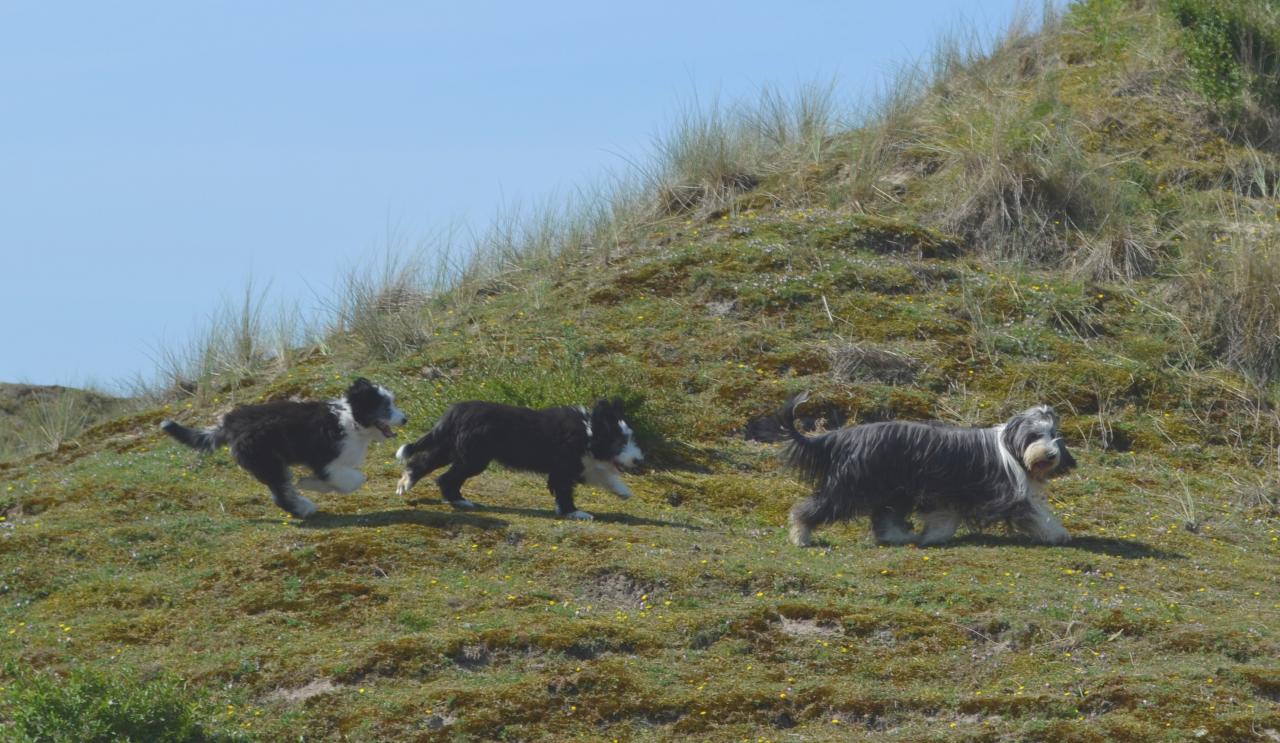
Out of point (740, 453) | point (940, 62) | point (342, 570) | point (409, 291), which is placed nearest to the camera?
point (342, 570)

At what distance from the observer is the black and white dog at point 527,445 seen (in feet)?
40.8

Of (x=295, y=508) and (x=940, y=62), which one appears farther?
(x=940, y=62)

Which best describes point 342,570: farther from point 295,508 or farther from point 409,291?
point 409,291

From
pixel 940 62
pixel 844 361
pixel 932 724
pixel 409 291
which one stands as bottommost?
pixel 932 724

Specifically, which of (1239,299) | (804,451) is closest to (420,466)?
(804,451)

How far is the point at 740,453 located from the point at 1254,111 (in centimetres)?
1117

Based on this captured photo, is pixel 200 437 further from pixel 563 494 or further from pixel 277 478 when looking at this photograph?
pixel 563 494

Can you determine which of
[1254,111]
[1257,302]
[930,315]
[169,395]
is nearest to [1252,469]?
[1257,302]

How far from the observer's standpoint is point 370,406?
12.1 m

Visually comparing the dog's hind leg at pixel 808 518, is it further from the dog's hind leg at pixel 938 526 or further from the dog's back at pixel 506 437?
the dog's back at pixel 506 437

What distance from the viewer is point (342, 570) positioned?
35.5 feet

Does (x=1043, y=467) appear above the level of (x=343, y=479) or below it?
below

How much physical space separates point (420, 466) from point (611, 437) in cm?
157

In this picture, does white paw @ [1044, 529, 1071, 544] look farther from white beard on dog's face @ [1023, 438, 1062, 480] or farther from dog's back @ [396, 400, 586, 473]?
dog's back @ [396, 400, 586, 473]
